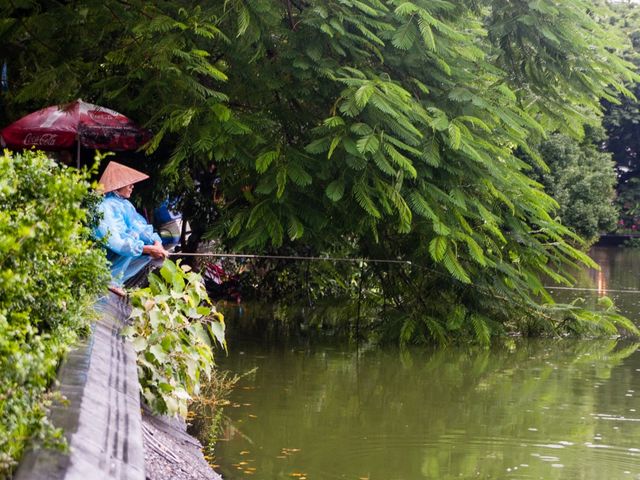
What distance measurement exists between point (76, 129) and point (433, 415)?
16.7 feet

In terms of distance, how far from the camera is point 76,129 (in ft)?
39.5

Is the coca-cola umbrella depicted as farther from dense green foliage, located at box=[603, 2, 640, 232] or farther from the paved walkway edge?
dense green foliage, located at box=[603, 2, 640, 232]

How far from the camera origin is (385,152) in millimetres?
11211

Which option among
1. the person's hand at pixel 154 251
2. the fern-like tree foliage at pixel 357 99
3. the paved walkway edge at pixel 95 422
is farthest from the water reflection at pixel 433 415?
the paved walkway edge at pixel 95 422

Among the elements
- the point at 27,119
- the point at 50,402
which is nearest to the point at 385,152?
the point at 27,119

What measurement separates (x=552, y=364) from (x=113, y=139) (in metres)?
5.80

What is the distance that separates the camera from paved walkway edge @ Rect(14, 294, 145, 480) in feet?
10.5

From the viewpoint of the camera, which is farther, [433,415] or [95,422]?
[433,415]

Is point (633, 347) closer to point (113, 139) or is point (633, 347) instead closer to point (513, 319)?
point (513, 319)

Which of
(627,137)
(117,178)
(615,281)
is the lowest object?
(615,281)

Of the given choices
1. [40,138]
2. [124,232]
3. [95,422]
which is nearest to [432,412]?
[124,232]

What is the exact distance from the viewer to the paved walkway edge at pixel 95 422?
321cm

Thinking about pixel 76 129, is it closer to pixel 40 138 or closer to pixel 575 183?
pixel 40 138

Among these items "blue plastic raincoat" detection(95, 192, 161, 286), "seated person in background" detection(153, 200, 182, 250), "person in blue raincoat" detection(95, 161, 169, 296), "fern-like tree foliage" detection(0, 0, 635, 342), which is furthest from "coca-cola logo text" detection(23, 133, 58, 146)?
"blue plastic raincoat" detection(95, 192, 161, 286)
